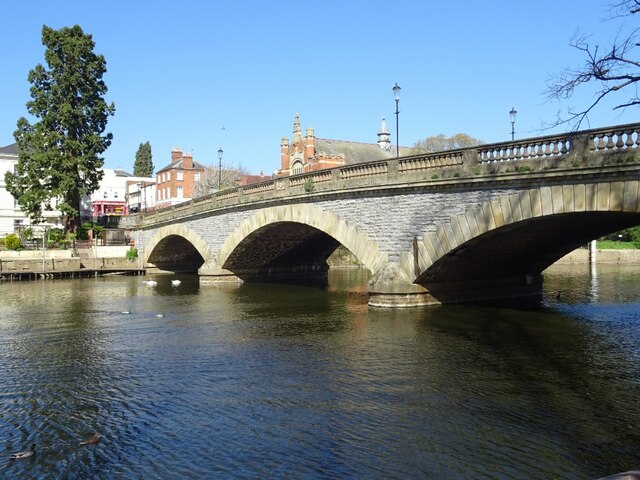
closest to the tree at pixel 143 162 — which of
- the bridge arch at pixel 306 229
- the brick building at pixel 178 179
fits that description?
the brick building at pixel 178 179

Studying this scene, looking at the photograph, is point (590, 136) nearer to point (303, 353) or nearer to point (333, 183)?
point (303, 353)

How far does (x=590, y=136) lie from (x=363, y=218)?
9588mm

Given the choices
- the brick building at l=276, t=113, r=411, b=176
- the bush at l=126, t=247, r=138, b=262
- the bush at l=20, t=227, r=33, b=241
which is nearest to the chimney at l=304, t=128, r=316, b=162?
the brick building at l=276, t=113, r=411, b=176

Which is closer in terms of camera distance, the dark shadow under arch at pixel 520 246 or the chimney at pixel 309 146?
the dark shadow under arch at pixel 520 246

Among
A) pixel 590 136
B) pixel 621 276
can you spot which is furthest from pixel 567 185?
pixel 621 276

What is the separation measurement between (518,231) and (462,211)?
192cm

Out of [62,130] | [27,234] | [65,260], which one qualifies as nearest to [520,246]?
[65,260]

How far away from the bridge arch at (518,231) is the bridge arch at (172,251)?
2217 centimetres

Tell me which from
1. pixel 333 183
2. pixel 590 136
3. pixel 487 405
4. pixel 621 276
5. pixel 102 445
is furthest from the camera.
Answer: pixel 621 276

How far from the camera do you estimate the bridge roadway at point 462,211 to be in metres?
15.7

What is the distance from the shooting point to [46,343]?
17.5 meters

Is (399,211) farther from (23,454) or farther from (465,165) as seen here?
(23,454)

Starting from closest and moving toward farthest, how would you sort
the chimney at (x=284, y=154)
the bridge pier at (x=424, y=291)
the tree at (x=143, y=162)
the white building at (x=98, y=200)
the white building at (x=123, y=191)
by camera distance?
1. the bridge pier at (x=424, y=291)
2. the white building at (x=98, y=200)
3. the chimney at (x=284, y=154)
4. the white building at (x=123, y=191)
5. the tree at (x=143, y=162)

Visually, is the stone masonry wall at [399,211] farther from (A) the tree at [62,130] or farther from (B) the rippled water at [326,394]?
(A) the tree at [62,130]
